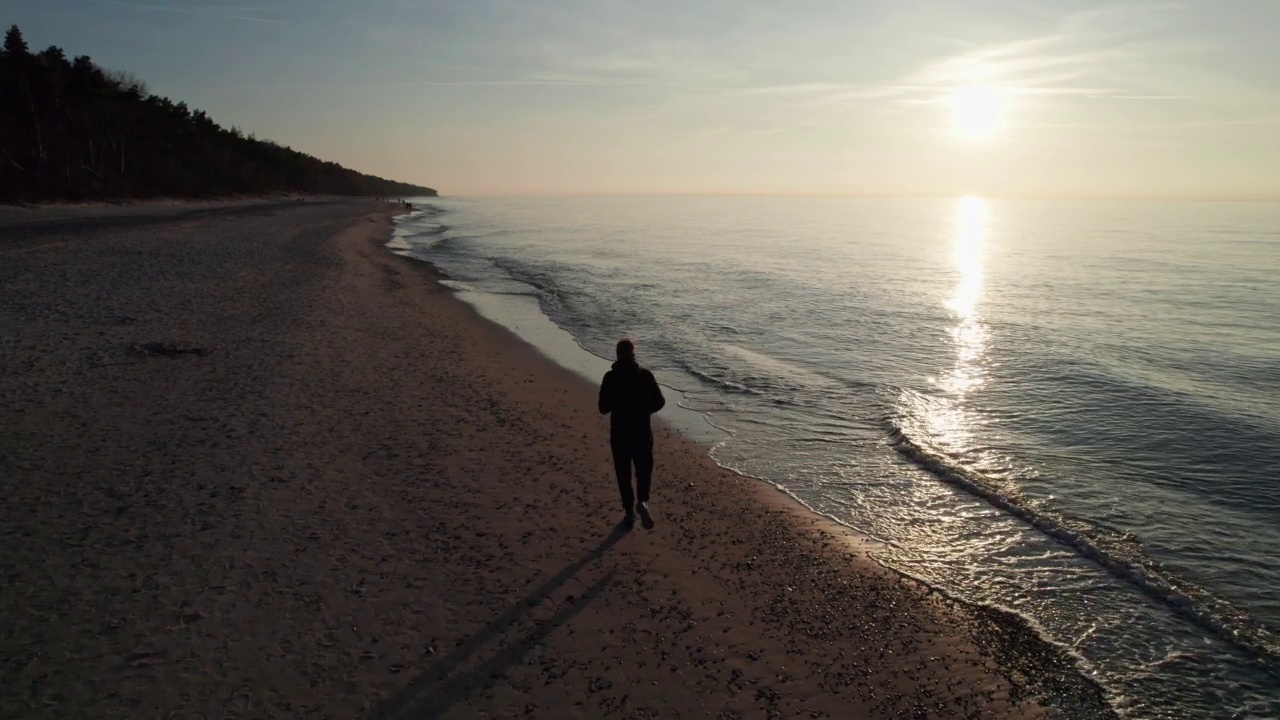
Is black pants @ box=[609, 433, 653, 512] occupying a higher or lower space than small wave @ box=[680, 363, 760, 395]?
A: higher

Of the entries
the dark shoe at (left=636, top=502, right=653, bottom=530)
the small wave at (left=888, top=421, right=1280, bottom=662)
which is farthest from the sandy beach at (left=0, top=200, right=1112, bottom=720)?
the small wave at (left=888, top=421, right=1280, bottom=662)

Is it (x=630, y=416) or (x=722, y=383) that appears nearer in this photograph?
(x=630, y=416)

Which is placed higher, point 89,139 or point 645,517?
point 89,139

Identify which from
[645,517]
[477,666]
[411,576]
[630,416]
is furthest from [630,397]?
[477,666]

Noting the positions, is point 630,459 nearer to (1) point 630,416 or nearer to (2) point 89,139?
(1) point 630,416

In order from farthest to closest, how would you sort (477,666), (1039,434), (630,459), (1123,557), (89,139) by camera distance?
1. (89,139)
2. (1039,434)
3. (1123,557)
4. (630,459)
5. (477,666)

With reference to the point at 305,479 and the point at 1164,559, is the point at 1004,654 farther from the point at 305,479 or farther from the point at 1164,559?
the point at 305,479

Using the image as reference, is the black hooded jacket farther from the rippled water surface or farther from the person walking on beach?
the rippled water surface
